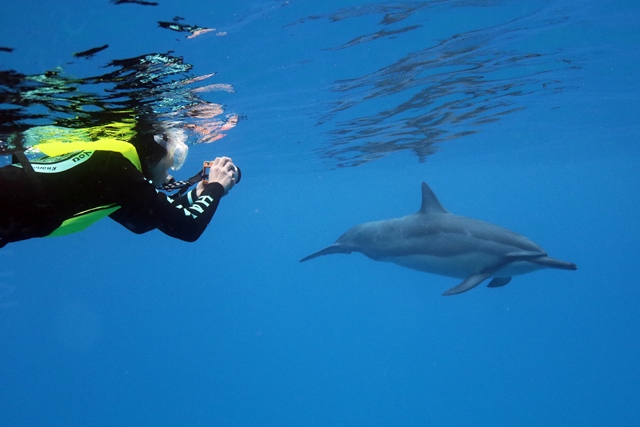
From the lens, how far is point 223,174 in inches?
204

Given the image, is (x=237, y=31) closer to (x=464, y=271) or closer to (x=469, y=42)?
(x=469, y=42)

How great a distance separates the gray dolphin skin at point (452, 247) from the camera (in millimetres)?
10062

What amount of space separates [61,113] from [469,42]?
8675 mm

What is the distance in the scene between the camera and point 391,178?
4012 cm

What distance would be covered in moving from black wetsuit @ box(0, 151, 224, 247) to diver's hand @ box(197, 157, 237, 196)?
553mm

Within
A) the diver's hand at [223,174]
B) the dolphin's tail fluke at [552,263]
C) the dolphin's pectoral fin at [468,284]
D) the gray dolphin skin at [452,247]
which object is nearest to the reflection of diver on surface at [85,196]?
the diver's hand at [223,174]

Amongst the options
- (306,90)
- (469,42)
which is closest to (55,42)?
(306,90)

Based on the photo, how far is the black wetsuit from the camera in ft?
13.2

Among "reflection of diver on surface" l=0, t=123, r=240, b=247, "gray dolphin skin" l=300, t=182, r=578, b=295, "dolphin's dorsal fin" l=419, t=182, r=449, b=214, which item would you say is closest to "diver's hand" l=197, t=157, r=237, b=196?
"reflection of diver on surface" l=0, t=123, r=240, b=247

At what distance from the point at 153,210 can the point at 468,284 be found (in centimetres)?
709

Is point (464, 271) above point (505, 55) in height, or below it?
below

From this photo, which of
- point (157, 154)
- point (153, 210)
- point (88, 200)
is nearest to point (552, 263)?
point (157, 154)

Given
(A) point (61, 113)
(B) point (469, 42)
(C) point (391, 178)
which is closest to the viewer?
(A) point (61, 113)

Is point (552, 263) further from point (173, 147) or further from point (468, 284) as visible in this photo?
point (173, 147)
